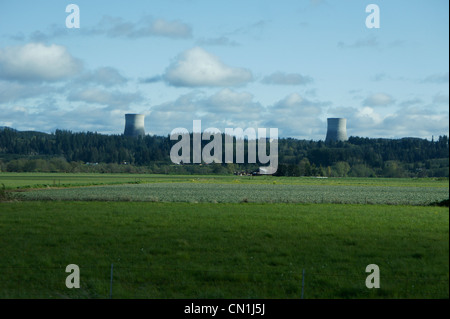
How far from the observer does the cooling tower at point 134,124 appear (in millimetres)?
168750

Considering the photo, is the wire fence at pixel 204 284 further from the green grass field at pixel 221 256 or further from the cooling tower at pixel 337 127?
the cooling tower at pixel 337 127

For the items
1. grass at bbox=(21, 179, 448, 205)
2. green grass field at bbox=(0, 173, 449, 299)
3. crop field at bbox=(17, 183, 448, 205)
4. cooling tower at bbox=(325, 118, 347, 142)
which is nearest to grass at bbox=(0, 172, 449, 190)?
cooling tower at bbox=(325, 118, 347, 142)

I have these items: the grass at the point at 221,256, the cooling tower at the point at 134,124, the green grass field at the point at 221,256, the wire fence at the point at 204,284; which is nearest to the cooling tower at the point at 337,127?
the cooling tower at the point at 134,124

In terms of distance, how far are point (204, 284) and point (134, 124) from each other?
156 metres

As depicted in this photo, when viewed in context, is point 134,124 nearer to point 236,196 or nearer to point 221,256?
point 236,196

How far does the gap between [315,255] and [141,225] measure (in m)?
12.4

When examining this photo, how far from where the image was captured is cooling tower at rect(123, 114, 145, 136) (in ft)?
554

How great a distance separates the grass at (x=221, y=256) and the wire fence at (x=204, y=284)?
0.10 feet

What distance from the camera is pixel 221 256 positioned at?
65.7 feet

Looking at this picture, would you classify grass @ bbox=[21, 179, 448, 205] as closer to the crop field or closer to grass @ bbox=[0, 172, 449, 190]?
the crop field

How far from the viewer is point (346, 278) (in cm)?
1689

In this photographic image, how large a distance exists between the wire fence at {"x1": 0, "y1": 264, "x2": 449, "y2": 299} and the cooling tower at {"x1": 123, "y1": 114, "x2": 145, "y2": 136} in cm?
15315
